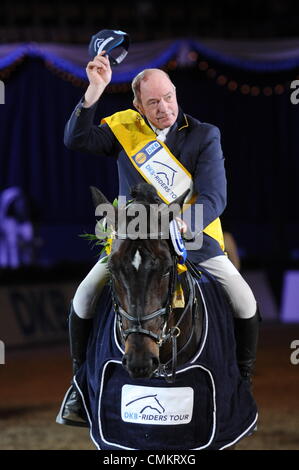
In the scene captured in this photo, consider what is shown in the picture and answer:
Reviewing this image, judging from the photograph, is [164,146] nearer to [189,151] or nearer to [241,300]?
Result: [189,151]

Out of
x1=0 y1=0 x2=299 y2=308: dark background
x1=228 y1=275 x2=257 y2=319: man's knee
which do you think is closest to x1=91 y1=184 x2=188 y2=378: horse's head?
x1=228 y1=275 x2=257 y2=319: man's knee

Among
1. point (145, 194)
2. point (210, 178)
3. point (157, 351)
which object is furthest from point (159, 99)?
point (157, 351)

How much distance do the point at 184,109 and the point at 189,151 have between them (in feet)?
38.1

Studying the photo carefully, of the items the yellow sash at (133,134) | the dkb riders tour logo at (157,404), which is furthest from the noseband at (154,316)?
the yellow sash at (133,134)

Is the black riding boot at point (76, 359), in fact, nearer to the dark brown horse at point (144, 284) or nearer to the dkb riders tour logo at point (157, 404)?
the dkb riders tour logo at point (157, 404)

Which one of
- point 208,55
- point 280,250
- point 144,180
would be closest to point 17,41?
point 208,55

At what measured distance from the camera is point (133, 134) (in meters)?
3.91

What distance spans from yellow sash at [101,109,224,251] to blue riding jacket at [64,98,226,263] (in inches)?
1.3

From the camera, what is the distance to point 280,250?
15094mm

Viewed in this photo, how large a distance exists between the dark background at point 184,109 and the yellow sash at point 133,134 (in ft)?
32.5

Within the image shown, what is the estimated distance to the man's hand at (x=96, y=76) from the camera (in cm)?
362

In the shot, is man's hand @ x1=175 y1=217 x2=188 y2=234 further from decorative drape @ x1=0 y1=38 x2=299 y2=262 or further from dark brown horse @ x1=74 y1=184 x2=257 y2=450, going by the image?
decorative drape @ x1=0 y1=38 x2=299 y2=262

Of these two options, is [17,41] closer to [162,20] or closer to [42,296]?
[162,20]

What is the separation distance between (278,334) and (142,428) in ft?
26.0
